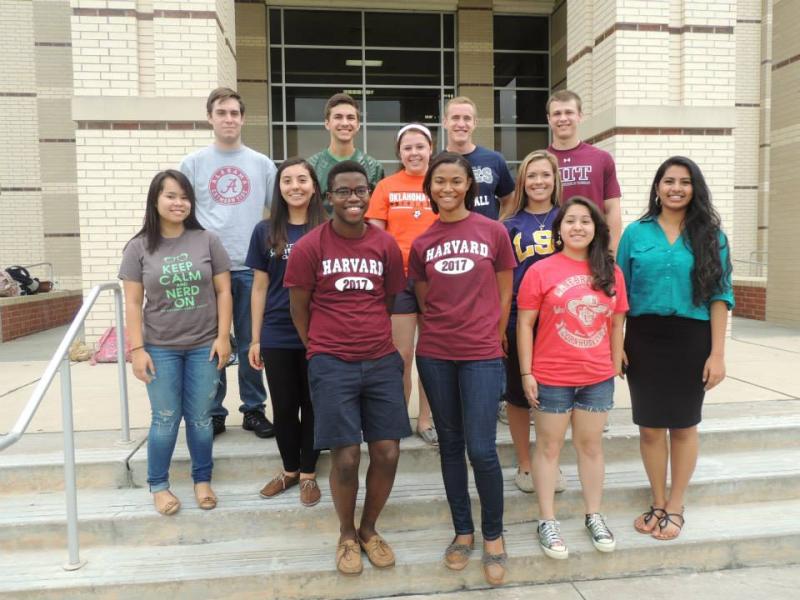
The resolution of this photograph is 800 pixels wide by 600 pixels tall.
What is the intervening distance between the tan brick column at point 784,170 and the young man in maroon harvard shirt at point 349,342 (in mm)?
8612

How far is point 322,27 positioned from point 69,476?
11.7 metres

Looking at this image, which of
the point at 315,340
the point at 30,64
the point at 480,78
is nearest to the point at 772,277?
the point at 480,78

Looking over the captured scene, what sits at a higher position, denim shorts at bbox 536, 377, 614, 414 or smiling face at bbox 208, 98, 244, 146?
smiling face at bbox 208, 98, 244, 146

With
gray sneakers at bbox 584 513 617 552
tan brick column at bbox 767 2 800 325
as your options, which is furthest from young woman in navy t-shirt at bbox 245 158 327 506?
tan brick column at bbox 767 2 800 325

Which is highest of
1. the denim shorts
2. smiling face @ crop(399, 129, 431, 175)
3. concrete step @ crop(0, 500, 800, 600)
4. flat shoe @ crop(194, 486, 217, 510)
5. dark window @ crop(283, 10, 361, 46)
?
dark window @ crop(283, 10, 361, 46)

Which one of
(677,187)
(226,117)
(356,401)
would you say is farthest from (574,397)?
(226,117)

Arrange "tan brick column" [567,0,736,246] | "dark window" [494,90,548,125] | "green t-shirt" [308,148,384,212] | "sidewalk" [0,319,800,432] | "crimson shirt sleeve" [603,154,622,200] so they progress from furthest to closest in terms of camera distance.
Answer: "dark window" [494,90,548,125], "tan brick column" [567,0,736,246], "sidewalk" [0,319,800,432], "crimson shirt sleeve" [603,154,622,200], "green t-shirt" [308,148,384,212]

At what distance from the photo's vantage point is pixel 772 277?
9445 mm

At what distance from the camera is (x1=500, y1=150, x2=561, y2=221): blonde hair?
3.19m

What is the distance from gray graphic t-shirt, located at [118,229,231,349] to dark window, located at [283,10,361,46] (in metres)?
10.6

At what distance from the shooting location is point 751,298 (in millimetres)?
10172

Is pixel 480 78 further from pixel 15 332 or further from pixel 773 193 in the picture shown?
pixel 15 332

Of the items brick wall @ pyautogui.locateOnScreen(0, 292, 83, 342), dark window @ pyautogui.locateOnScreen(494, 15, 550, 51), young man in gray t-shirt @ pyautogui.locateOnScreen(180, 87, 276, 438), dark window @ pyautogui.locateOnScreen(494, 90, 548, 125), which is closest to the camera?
young man in gray t-shirt @ pyautogui.locateOnScreen(180, 87, 276, 438)

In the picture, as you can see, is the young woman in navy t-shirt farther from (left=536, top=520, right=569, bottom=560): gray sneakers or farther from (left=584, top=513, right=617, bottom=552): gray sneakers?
(left=584, top=513, right=617, bottom=552): gray sneakers
